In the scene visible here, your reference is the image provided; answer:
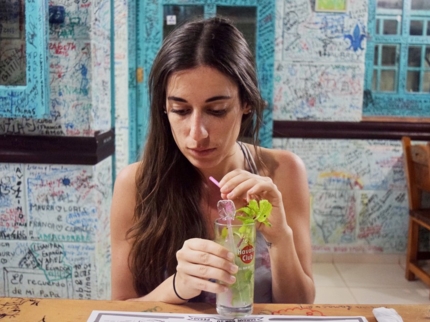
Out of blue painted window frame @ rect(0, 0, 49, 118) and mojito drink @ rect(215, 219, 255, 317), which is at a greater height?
blue painted window frame @ rect(0, 0, 49, 118)

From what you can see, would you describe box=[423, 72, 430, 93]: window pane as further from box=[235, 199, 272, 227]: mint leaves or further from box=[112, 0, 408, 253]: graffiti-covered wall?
box=[235, 199, 272, 227]: mint leaves

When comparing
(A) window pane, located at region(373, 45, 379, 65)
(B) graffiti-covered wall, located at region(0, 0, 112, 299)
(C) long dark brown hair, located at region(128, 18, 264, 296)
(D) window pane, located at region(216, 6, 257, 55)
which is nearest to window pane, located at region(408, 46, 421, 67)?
(A) window pane, located at region(373, 45, 379, 65)

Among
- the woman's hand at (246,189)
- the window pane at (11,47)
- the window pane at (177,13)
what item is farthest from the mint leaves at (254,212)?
the window pane at (177,13)

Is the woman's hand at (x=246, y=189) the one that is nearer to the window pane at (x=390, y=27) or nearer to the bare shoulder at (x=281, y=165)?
the bare shoulder at (x=281, y=165)

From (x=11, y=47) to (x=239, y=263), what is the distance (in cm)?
164

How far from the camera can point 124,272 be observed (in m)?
1.39

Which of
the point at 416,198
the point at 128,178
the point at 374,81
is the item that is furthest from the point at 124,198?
the point at 374,81

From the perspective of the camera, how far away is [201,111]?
1229mm

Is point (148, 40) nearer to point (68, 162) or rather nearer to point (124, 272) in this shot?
point (68, 162)

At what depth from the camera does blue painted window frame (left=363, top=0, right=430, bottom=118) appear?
383 cm

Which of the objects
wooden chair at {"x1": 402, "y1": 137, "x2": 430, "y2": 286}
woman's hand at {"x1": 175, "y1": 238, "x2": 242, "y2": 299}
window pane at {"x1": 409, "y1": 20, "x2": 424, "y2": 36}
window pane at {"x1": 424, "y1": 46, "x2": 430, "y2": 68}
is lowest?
wooden chair at {"x1": 402, "y1": 137, "x2": 430, "y2": 286}

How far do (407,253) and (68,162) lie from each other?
8.36 ft

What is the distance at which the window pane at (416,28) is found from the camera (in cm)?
385

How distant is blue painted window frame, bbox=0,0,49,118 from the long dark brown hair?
803 mm
